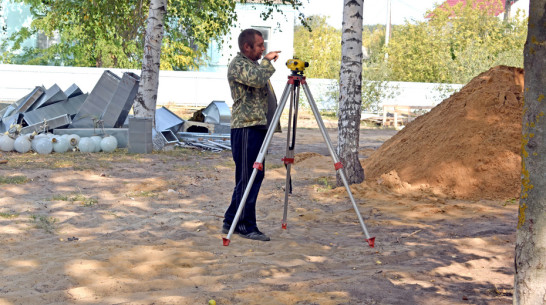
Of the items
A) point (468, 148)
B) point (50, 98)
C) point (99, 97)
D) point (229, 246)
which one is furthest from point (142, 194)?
point (50, 98)

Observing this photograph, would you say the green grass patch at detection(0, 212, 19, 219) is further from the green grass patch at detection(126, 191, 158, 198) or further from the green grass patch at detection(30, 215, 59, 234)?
the green grass patch at detection(126, 191, 158, 198)

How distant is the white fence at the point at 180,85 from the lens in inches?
1009

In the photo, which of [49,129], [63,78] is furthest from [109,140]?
[63,78]

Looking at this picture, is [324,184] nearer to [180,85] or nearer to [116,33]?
[116,33]

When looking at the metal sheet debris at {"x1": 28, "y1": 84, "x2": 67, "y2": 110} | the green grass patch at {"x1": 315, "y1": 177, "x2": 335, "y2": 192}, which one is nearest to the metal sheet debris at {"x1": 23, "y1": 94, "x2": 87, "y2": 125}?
the metal sheet debris at {"x1": 28, "y1": 84, "x2": 67, "y2": 110}

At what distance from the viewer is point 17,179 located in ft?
28.7

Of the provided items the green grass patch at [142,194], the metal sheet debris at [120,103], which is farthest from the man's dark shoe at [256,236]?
the metal sheet debris at [120,103]

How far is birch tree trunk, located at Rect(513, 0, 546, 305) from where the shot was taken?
3.13 m

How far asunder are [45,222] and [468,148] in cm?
568

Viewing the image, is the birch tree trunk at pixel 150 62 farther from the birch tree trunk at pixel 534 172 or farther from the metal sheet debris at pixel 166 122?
the birch tree trunk at pixel 534 172

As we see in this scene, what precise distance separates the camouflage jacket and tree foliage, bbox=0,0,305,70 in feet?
25.8

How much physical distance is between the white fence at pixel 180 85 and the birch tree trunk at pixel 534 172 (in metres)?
23.1

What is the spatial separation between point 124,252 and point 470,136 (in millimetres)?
5698

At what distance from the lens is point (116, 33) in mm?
18906
